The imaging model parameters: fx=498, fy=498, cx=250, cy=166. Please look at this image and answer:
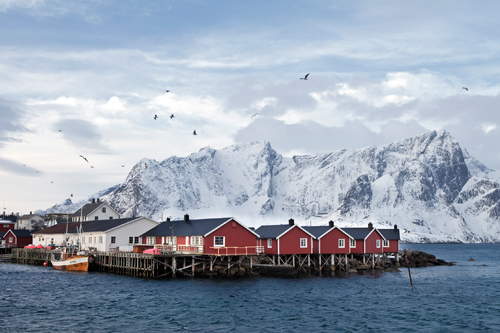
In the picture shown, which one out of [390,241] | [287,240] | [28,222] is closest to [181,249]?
[287,240]

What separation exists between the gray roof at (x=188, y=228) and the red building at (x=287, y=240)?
26.9 ft

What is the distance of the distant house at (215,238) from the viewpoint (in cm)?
6719

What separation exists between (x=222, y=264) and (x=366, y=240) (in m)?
28.8

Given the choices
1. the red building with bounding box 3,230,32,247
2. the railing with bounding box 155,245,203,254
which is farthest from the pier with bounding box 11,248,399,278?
the red building with bounding box 3,230,32,247

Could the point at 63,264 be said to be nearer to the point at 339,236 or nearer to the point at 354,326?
the point at 339,236

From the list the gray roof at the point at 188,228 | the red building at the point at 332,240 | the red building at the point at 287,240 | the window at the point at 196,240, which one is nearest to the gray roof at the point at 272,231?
the red building at the point at 287,240

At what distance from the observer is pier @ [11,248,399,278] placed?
6650 centimetres

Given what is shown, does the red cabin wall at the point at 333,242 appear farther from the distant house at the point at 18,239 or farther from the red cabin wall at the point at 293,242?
the distant house at the point at 18,239

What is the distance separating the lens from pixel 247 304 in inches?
1812

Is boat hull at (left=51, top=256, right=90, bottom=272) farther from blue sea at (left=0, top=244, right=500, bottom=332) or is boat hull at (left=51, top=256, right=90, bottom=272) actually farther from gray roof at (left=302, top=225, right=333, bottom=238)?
gray roof at (left=302, top=225, right=333, bottom=238)

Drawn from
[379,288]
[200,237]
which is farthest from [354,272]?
[200,237]

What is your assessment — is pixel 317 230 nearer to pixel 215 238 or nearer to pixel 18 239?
pixel 215 238

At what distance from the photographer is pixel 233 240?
68938 millimetres

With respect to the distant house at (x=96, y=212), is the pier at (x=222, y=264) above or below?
below
